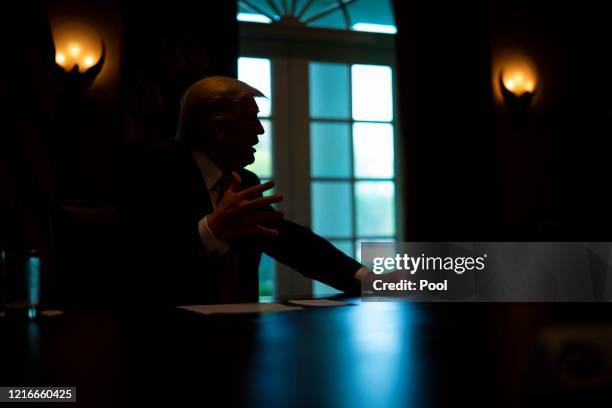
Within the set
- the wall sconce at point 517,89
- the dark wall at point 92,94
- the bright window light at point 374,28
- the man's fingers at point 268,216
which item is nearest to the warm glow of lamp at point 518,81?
the wall sconce at point 517,89

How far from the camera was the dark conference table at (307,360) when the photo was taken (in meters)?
0.40

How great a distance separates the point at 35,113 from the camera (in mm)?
3307

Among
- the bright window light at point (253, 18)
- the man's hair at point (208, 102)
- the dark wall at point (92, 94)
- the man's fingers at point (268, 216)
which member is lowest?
the man's fingers at point (268, 216)

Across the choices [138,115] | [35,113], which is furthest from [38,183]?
[138,115]

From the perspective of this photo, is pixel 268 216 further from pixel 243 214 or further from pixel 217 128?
pixel 217 128

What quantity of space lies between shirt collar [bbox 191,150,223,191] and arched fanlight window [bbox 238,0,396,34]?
211 cm

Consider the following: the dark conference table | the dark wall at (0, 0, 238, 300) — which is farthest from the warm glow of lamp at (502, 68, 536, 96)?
the dark conference table

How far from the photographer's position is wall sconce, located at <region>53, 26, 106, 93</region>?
330 cm

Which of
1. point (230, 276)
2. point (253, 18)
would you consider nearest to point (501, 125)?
point (253, 18)

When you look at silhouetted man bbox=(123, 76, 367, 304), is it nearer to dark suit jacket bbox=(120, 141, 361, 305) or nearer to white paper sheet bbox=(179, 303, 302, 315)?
dark suit jacket bbox=(120, 141, 361, 305)

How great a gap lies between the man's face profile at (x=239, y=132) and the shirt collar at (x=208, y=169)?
0.18ft

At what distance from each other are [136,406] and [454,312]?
2.50 feet

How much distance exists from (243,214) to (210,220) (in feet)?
0.37

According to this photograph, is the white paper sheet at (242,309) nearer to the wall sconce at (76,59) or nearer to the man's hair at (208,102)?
the man's hair at (208,102)
